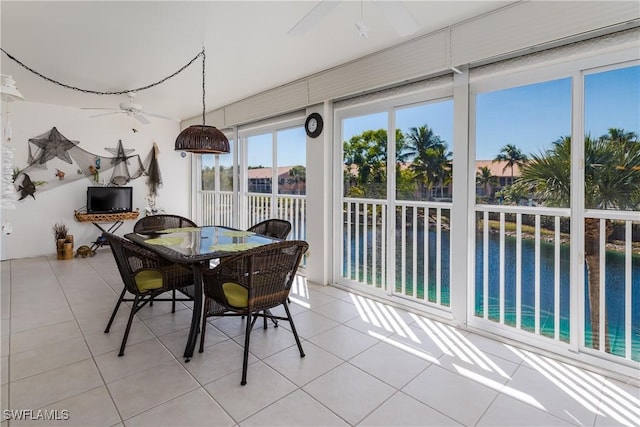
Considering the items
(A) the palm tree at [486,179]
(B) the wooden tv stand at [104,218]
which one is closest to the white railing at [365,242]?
(A) the palm tree at [486,179]

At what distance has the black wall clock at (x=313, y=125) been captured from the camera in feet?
13.6

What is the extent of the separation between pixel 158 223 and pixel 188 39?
2.14m

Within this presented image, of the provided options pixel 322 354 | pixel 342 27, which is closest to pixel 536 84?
pixel 342 27

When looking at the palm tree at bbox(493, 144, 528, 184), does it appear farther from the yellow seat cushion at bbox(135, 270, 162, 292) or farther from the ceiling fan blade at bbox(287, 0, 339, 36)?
the yellow seat cushion at bbox(135, 270, 162, 292)

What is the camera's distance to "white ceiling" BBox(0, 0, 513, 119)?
8.52ft

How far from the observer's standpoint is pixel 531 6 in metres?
2.40

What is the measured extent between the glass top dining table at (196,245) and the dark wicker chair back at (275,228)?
36 centimetres

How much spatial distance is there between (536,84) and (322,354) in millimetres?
2745

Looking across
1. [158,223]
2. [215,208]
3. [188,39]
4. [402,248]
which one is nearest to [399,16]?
[188,39]

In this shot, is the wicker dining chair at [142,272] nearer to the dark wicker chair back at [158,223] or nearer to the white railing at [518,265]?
the dark wicker chair back at [158,223]

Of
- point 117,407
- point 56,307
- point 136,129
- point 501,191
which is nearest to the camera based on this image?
point 117,407

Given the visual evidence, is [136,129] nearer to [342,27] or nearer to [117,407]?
[342,27]

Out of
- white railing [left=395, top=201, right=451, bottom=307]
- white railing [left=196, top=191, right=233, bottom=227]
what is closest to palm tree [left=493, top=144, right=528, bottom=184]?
white railing [left=395, top=201, right=451, bottom=307]

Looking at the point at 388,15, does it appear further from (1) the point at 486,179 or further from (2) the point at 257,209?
(2) the point at 257,209
